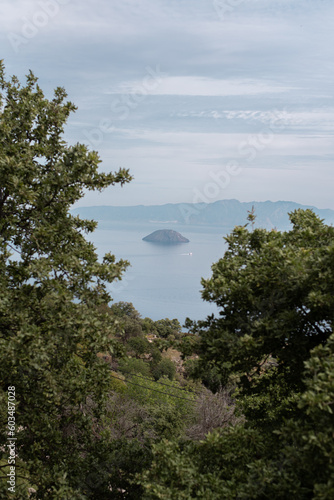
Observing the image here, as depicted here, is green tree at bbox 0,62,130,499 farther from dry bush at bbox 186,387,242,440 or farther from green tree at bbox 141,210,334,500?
dry bush at bbox 186,387,242,440

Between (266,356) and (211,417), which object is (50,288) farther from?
(211,417)

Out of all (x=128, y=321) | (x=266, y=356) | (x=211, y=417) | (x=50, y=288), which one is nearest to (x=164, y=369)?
(x=128, y=321)

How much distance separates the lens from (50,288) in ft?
23.3

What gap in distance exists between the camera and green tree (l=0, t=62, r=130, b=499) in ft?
22.4

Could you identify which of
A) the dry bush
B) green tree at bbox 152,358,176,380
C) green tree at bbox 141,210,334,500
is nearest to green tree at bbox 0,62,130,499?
green tree at bbox 141,210,334,500

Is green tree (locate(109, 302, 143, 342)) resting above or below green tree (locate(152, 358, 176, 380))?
above

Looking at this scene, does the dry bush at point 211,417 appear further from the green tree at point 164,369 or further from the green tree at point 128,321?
the green tree at point 164,369

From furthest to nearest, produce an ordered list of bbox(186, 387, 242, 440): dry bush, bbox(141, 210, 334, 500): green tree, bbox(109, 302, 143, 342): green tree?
bbox(109, 302, 143, 342): green tree < bbox(186, 387, 242, 440): dry bush < bbox(141, 210, 334, 500): green tree

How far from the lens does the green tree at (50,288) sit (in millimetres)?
6820

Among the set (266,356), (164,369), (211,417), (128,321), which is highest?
(128,321)

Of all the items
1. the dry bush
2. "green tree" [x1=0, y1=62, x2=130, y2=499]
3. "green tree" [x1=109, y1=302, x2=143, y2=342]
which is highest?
"green tree" [x1=109, y1=302, x2=143, y2=342]

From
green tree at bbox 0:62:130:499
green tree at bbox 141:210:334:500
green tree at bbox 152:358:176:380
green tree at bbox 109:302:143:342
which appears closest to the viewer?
green tree at bbox 141:210:334:500

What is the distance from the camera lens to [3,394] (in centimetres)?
683

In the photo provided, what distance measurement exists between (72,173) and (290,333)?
4294mm
